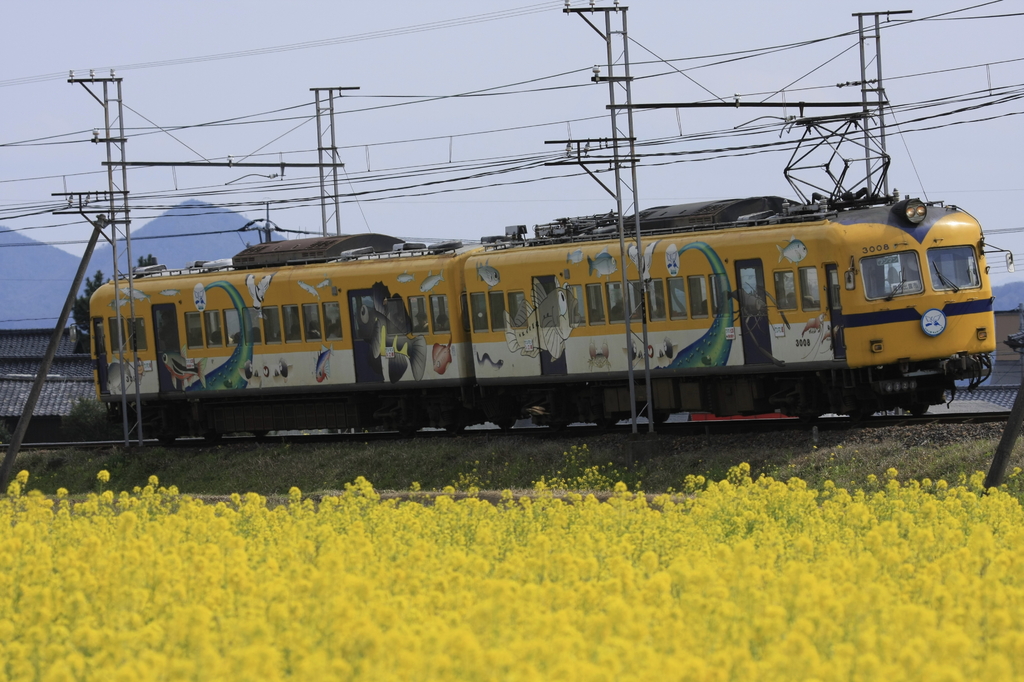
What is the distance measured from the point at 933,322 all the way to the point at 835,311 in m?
1.34

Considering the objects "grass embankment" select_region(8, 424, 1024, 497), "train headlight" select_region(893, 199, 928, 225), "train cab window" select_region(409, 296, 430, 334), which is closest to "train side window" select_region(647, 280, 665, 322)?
"grass embankment" select_region(8, 424, 1024, 497)

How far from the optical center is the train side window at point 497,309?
22734mm

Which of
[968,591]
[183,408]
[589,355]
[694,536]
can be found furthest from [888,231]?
[183,408]

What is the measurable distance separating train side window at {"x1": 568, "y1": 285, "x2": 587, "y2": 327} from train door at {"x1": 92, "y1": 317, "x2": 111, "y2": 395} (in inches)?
421

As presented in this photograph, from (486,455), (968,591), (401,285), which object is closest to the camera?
(968,591)

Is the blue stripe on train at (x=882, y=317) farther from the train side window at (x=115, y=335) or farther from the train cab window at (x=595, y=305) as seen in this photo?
the train side window at (x=115, y=335)

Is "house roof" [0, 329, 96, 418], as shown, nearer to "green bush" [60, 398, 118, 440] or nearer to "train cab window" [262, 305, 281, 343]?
"green bush" [60, 398, 118, 440]

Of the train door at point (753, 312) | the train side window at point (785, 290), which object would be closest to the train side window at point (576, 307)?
the train door at point (753, 312)

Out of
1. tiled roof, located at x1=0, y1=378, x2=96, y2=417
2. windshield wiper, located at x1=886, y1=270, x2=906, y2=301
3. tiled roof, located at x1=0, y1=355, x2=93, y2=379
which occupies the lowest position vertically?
tiled roof, located at x1=0, y1=378, x2=96, y2=417

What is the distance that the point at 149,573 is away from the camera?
26.9 ft

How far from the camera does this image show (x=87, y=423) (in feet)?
131

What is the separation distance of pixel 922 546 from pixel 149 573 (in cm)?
497

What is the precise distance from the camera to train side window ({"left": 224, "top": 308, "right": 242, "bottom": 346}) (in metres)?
25.5

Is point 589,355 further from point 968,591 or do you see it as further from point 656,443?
point 968,591
